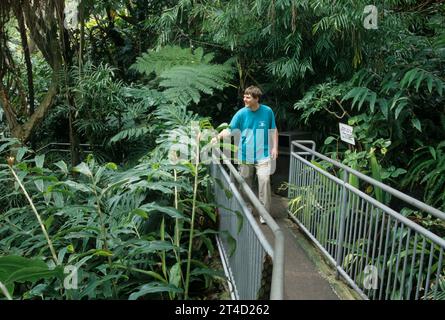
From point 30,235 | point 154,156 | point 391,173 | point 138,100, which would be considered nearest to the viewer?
point 30,235

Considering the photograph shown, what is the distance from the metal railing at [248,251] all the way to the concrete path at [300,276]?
39cm

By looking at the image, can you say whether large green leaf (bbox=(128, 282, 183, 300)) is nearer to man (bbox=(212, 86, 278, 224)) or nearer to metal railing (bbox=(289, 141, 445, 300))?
metal railing (bbox=(289, 141, 445, 300))

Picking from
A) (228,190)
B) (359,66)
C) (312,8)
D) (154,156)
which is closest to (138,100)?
(154,156)

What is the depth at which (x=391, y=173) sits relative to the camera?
4613 mm

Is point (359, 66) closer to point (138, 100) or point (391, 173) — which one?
point (391, 173)

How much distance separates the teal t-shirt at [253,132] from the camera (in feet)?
12.7

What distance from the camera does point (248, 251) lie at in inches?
89.8

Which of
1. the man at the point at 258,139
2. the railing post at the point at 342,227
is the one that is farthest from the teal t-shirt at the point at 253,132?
the railing post at the point at 342,227

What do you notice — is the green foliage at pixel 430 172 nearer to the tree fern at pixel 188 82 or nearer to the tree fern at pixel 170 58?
the tree fern at pixel 188 82

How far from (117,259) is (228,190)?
931 millimetres

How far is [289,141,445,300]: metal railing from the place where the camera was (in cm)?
261

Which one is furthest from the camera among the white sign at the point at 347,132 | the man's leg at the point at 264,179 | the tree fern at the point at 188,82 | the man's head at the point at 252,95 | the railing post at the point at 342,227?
the tree fern at the point at 188,82

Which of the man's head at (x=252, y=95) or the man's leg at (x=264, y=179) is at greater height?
the man's head at (x=252, y=95)
